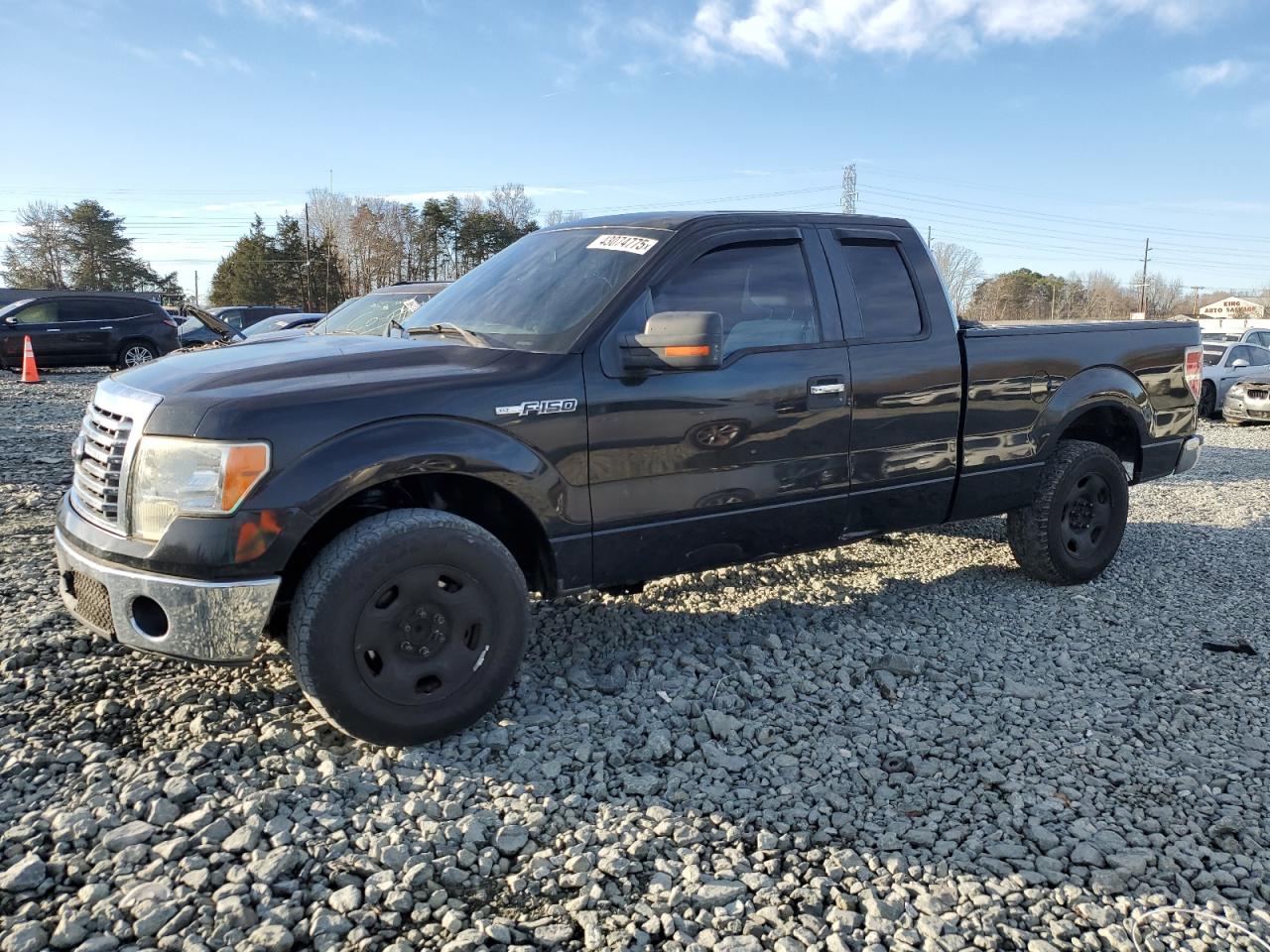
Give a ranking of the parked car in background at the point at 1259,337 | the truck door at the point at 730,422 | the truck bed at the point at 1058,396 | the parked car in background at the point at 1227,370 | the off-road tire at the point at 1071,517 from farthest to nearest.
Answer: the parked car in background at the point at 1259,337
the parked car in background at the point at 1227,370
the off-road tire at the point at 1071,517
the truck bed at the point at 1058,396
the truck door at the point at 730,422

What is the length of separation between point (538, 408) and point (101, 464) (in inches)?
61.0

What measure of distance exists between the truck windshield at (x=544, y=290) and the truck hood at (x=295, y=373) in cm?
23

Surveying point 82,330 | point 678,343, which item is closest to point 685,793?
point 678,343

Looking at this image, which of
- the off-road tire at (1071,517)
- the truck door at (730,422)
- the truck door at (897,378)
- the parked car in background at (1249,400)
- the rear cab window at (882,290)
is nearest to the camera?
the truck door at (730,422)

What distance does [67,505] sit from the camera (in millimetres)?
3506

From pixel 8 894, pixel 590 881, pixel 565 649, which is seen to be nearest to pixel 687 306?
pixel 565 649

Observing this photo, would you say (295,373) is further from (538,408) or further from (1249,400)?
(1249,400)

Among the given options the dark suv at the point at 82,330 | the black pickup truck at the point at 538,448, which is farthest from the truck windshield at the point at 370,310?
the dark suv at the point at 82,330

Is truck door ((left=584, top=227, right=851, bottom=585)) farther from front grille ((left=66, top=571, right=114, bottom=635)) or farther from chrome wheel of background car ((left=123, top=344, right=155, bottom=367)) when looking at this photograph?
chrome wheel of background car ((left=123, top=344, right=155, bottom=367))

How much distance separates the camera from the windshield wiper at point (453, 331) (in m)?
3.78

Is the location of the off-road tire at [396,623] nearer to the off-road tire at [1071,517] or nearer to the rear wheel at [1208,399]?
the off-road tire at [1071,517]

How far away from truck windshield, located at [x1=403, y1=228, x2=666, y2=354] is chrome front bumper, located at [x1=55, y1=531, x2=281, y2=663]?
1.40m

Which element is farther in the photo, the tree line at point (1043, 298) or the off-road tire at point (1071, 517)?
the tree line at point (1043, 298)

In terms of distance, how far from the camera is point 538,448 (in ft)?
11.2
